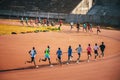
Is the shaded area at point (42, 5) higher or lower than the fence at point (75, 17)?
higher

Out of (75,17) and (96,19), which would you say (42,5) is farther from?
(96,19)

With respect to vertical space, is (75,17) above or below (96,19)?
above

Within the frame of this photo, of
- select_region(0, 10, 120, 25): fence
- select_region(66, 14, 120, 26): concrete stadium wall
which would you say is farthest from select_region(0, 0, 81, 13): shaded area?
select_region(66, 14, 120, 26): concrete stadium wall

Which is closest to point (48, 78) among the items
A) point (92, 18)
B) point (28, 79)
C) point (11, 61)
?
point (28, 79)

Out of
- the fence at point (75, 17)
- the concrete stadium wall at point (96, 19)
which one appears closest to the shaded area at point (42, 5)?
the fence at point (75, 17)

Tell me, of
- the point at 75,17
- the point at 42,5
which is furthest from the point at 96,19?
the point at 42,5

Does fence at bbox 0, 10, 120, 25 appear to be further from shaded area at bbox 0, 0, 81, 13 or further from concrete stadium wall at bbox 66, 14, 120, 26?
shaded area at bbox 0, 0, 81, 13

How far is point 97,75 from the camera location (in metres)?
17.0

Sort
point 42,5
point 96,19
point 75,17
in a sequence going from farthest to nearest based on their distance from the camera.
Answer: point 42,5
point 75,17
point 96,19

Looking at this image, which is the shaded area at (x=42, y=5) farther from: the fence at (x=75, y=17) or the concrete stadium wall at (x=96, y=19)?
the concrete stadium wall at (x=96, y=19)

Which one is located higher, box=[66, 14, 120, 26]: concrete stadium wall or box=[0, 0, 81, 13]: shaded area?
box=[0, 0, 81, 13]: shaded area

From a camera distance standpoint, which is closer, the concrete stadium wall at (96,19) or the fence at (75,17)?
the concrete stadium wall at (96,19)

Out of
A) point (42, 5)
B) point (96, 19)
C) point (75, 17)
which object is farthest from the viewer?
point (42, 5)

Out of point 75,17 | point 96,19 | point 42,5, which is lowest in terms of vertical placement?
point 96,19
